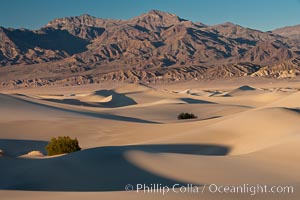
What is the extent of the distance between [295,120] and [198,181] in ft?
47.1

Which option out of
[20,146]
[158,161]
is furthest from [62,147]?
[158,161]

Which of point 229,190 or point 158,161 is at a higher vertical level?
point 158,161

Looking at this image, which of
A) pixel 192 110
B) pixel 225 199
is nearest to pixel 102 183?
pixel 225 199

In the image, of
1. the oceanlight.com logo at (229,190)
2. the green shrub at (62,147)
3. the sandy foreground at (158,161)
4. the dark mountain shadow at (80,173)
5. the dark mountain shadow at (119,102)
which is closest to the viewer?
the oceanlight.com logo at (229,190)

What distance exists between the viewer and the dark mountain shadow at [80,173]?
13680 millimetres

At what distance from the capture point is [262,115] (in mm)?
27969

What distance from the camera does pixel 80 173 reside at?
14.9 meters

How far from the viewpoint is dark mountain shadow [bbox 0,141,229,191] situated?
13.7 meters

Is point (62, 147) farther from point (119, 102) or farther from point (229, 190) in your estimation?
point (119, 102)

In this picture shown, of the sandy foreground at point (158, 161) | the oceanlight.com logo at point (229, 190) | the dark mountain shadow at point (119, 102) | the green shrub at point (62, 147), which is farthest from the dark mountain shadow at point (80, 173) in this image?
the dark mountain shadow at point (119, 102)

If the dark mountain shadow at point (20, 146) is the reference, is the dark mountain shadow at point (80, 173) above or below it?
below

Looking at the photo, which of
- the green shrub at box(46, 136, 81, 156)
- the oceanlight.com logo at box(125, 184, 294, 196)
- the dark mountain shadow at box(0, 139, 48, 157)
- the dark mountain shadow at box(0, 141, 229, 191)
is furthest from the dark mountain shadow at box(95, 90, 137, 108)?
the oceanlight.com logo at box(125, 184, 294, 196)

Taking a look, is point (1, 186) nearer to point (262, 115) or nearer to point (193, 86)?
point (262, 115)

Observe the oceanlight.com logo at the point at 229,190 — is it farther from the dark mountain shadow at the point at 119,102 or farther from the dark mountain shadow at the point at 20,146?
the dark mountain shadow at the point at 119,102
